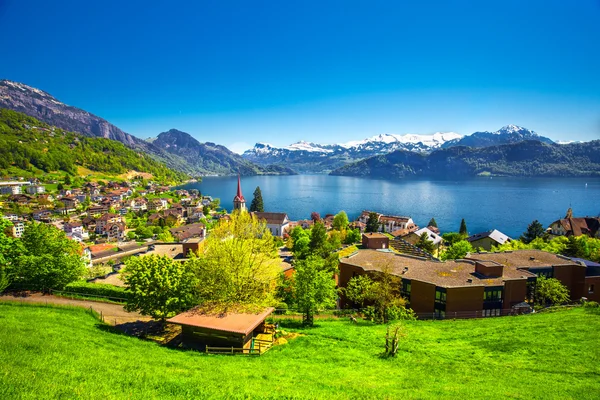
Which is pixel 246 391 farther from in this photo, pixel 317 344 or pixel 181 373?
pixel 317 344

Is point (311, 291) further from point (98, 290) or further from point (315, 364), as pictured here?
point (98, 290)

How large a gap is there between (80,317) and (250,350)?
41.0 ft

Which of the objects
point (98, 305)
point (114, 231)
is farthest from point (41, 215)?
point (98, 305)

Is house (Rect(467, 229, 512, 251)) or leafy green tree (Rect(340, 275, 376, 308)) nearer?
leafy green tree (Rect(340, 275, 376, 308))

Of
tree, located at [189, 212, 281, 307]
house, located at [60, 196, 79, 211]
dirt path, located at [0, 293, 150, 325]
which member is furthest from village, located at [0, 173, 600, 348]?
house, located at [60, 196, 79, 211]

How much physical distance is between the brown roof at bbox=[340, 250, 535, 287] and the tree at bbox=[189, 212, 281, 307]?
1221cm

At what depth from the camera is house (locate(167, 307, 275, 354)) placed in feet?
64.2

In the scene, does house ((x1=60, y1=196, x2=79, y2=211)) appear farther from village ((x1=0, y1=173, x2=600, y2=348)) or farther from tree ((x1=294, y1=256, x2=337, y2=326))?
tree ((x1=294, y1=256, x2=337, y2=326))

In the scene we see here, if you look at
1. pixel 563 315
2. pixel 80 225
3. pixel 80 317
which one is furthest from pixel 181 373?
pixel 80 225

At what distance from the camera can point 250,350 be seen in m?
19.6

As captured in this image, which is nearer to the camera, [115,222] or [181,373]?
[181,373]

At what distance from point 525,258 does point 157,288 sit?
3836cm

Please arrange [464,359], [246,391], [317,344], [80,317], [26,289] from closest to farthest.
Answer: [246,391], [464,359], [317,344], [80,317], [26,289]

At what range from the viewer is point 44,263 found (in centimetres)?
2753
